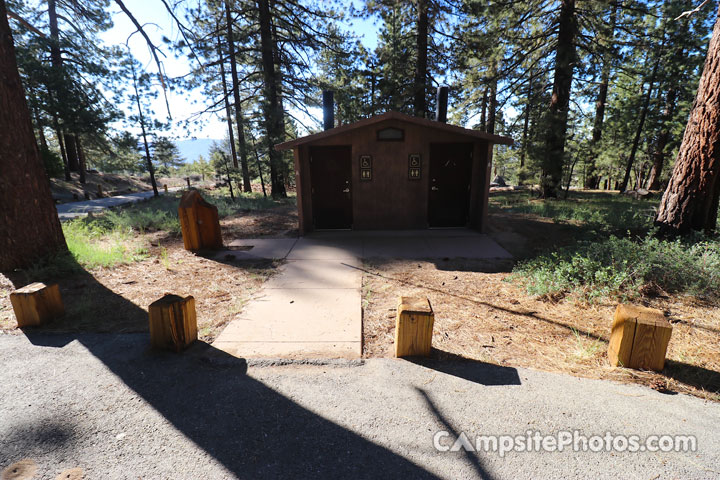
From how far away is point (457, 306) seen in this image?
451 centimetres

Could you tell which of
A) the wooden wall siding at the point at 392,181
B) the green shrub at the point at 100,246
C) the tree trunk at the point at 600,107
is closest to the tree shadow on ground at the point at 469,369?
the wooden wall siding at the point at 392,181

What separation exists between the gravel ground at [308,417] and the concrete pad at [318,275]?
213 cm

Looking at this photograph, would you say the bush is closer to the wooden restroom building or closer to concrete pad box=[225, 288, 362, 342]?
concrete pad box=[225, 288, 362, 342]

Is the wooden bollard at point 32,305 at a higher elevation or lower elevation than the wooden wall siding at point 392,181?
lower

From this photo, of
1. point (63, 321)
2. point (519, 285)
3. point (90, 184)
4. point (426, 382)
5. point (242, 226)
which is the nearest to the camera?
point (426, 382)

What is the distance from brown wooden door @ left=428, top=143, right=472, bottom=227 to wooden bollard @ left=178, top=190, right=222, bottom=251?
562 cm

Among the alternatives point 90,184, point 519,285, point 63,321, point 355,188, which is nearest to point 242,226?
point 355,188

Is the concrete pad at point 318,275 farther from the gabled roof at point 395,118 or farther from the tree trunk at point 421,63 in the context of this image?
the tree trunk at point 421,63

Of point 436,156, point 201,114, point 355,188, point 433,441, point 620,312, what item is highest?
point 201,114

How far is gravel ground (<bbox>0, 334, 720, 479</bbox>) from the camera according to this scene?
205 cm

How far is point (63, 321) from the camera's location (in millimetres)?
3982

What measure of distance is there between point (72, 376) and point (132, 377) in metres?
0.57

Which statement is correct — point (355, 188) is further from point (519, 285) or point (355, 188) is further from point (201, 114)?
point (201, 114)

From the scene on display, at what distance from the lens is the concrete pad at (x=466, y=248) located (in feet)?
22.4
